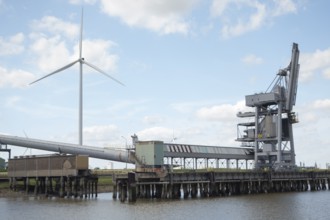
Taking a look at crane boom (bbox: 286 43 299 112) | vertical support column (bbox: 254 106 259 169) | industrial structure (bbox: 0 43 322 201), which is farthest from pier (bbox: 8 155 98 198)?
crane boom (bbox: 286 43 299 112)

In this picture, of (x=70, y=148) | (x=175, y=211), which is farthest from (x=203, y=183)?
(x=70, y=148)

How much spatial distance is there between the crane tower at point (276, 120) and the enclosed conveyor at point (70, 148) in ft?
105

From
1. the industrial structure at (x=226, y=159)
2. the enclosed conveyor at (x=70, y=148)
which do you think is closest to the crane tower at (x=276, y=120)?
the industrial structure at (x=226, y=159)

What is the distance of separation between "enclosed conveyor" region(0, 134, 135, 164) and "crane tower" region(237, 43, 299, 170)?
1260 inches

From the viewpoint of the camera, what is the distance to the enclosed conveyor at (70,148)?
8406 centimetres

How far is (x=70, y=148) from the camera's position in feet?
310

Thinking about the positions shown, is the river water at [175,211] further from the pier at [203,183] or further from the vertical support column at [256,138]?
the vertical support column at [256,138]

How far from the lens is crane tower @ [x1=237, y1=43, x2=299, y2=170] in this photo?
9838 centimetres

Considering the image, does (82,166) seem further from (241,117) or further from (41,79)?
(241,117)

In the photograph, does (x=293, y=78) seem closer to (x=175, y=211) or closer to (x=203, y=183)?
(x=203, y=183)

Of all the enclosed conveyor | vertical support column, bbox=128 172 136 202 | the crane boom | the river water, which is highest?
the crane boom

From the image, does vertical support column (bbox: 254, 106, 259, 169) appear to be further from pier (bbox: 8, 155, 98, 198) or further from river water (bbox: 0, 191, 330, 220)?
river water (bbox: 0, 191, 330, 220)

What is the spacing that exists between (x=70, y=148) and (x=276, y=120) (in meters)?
42.0

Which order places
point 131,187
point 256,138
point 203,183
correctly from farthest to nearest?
point 256,138 < point 203,183 < point 131,187
